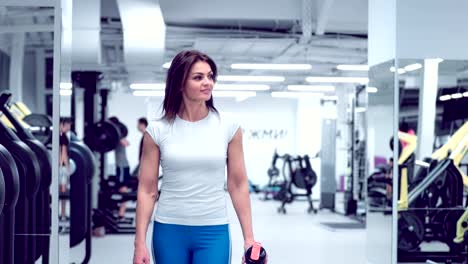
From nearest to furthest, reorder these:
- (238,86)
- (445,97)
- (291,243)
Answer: (445,97)
(291,243)
(238,86)

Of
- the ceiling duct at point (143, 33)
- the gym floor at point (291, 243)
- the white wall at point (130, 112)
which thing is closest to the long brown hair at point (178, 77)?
the gym floor at point (291, 243)

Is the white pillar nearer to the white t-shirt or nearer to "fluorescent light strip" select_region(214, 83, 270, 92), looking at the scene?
"fluorescent light strip" select_region(214, 83, 270, 92)

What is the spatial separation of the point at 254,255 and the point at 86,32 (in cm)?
623

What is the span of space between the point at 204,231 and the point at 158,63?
6959 mm

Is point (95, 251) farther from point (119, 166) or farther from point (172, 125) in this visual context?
point (172, 125)

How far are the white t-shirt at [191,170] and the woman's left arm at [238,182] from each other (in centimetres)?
7

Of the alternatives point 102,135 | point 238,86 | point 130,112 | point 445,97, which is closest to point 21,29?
point 102,135

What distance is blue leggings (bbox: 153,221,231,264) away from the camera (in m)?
2.40

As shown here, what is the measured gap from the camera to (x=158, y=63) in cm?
919

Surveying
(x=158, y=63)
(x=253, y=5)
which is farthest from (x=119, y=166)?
(x=253, y=5)

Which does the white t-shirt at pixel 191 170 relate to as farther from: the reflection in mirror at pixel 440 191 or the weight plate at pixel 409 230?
the weight plate at pixel 409 230

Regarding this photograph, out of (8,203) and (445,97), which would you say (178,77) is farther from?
(445,97)

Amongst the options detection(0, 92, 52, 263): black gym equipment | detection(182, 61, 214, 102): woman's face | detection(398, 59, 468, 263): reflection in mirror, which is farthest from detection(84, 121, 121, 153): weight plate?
detection(182, 61, 214, 102): woman's face

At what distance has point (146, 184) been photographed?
249 cm
